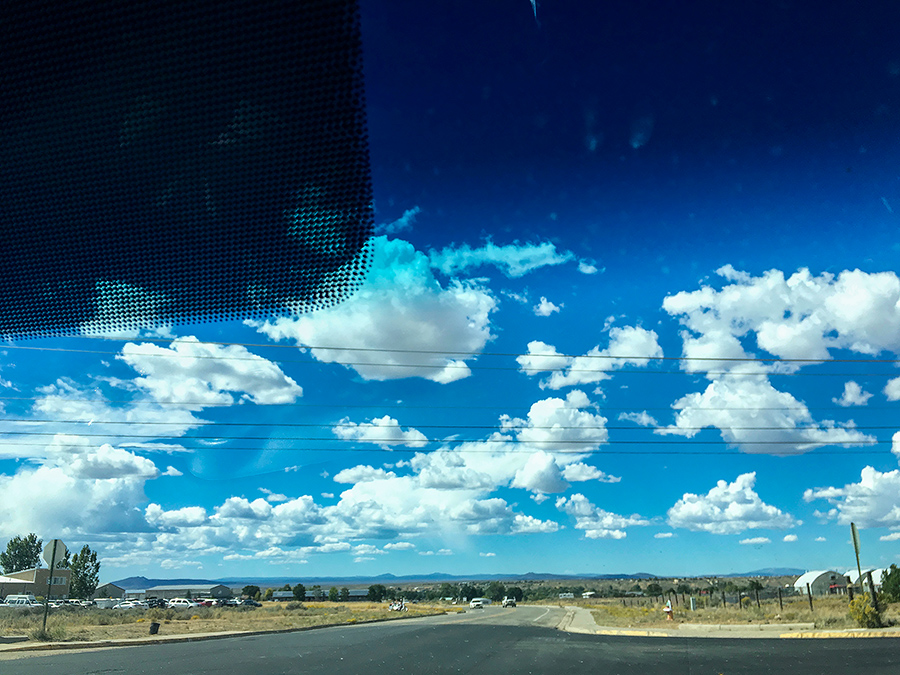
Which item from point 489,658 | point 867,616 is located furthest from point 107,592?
point 867,616

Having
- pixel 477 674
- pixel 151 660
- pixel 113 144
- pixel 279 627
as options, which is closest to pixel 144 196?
pixel 113 144

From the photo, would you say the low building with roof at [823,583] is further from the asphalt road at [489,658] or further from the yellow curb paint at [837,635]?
the asphalt road at [489,658]

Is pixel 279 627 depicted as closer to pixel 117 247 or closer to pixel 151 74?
pixel 117 247

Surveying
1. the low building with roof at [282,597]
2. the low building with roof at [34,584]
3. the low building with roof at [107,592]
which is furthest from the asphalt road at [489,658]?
the low building with roof at [107,592]

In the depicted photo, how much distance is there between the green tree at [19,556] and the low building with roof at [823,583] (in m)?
101

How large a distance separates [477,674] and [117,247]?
10.5 metres

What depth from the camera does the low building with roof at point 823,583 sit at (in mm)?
69025

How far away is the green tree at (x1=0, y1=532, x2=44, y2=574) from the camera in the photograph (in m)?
98.4

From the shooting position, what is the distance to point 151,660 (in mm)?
15953

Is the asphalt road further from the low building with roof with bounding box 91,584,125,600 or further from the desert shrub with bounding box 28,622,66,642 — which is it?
the low building with roof with bounding box 91,584,125,600

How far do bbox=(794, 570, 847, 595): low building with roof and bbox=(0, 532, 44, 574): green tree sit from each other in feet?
330

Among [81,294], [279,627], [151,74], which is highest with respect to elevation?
[151,74]

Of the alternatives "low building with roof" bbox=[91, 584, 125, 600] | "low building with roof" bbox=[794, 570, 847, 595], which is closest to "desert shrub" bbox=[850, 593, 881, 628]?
"low building with roof" bbox=[794, 570, 847, 595]

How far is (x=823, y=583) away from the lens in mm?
71188
